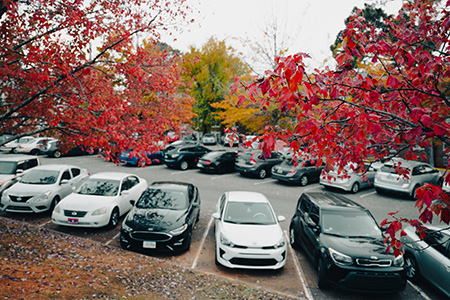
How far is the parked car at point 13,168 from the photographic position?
12984mm

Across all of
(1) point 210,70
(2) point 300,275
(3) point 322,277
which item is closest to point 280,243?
(2) point 300,275

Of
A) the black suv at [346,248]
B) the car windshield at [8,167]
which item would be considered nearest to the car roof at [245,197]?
the black suv at [346,248]

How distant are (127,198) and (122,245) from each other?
3.19 meters

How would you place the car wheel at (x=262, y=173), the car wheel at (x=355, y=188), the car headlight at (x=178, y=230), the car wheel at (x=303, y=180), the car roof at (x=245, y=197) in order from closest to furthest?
the car headlight at (x=178, y=230)
the car roof at (x=245, y=197)
the car wheel at (x=355, y=188)
the car wheel at (x=303, y=180)
the car wheel at (x=262, y=173)

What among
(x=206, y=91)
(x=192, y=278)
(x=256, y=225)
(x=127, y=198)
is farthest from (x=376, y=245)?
(x=206, y=91)

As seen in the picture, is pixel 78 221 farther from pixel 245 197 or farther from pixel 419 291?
pixel 419 291

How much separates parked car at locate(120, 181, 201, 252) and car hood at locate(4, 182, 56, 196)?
4.11 metres

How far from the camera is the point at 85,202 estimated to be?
31.9ft

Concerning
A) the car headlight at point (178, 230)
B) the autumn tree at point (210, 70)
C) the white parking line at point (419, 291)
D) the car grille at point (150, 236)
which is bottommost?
the white parking line at point (419, 291)

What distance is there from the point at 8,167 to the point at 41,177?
3372 mm

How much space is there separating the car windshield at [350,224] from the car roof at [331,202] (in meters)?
0.16

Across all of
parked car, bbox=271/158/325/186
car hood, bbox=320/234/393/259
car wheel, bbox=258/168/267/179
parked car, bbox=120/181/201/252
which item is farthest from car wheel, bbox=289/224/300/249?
car wheel, bbox=258/168/267/179

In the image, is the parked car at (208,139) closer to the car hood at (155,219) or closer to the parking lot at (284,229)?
the parking lot at (284,229)

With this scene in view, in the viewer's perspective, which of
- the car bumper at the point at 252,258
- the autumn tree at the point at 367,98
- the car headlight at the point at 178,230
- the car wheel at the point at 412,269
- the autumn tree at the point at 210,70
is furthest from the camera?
the autumn tree at the point at 210,70
